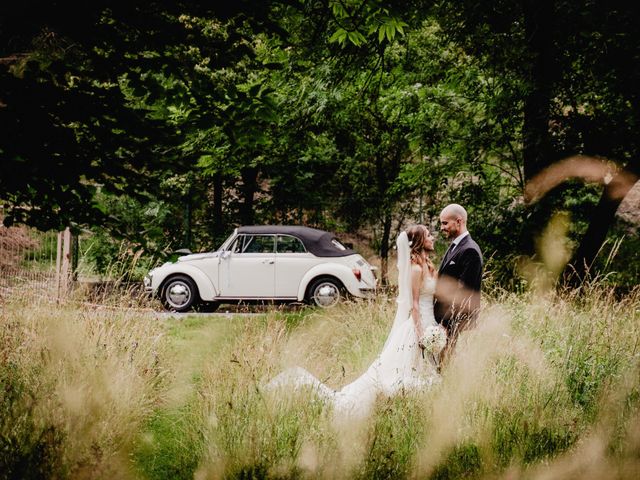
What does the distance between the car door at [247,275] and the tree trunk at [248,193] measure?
5326 mm

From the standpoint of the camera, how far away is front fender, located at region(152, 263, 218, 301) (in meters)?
13.5

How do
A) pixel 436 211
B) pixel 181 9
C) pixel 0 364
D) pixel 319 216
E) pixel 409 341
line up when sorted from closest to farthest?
pixel 181 9 < pixel 0 364 < pixel 409 341 < pixel 436 211 < pixel 319 216

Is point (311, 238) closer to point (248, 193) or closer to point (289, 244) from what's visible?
point (289, 244)

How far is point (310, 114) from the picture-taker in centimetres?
999

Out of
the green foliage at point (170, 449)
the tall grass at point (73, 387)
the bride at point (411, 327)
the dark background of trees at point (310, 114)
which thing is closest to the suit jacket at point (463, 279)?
the bride at point (411, 327)

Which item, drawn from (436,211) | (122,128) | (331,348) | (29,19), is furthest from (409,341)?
(436,211)

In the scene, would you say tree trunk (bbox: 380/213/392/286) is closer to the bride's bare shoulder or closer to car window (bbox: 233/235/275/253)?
car window (bbox: 233/235/275/253)

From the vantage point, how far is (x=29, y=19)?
3250mm

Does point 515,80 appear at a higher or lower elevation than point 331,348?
higher

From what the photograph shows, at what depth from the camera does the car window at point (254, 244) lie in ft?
44.9

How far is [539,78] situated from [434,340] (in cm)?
482

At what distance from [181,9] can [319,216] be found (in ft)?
51.7

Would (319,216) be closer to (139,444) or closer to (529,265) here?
(529,265)

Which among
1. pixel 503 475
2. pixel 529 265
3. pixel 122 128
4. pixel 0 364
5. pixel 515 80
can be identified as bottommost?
pixel 503 475
